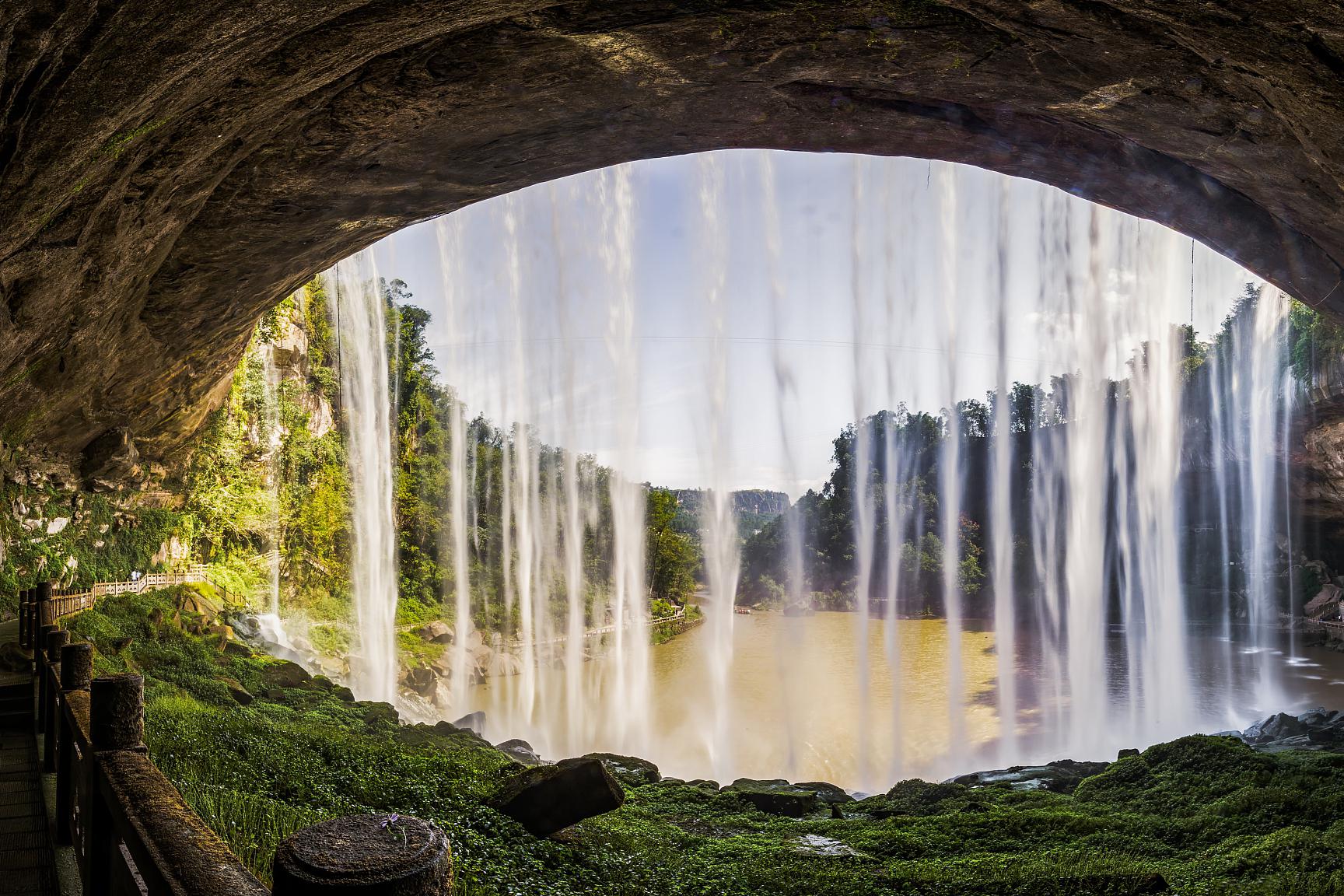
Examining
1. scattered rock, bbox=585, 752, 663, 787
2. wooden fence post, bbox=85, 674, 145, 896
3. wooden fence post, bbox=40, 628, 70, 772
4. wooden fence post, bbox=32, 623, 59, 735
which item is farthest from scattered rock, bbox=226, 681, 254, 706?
wooden fence post, bbox=85, 674, 145, 896

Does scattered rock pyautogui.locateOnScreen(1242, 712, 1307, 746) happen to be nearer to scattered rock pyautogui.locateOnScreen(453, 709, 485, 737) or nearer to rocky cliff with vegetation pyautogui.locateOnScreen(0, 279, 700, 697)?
scattered rock pyautogui.locateOnScreen(453, 709, 485, 737)

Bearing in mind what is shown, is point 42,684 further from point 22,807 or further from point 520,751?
point 520,751

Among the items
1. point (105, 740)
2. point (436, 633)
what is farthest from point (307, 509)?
point (105, 740)

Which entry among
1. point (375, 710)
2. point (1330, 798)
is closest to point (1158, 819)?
point (1330, 798)

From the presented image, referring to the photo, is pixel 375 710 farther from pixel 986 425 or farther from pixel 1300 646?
pixel 986 425

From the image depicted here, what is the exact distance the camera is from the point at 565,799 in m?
7.84

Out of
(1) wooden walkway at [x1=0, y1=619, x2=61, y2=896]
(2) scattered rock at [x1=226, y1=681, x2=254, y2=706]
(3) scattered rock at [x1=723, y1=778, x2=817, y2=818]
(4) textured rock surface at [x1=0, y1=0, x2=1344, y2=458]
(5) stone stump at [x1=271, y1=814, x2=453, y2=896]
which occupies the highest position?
(4) textured rock surface at [x1=0, y1=0, x2=1344, y2=458]

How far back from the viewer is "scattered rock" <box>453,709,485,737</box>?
787 inches

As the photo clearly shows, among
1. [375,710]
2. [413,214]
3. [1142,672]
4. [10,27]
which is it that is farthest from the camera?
[1142,672]

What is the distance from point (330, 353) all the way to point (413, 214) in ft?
79.0

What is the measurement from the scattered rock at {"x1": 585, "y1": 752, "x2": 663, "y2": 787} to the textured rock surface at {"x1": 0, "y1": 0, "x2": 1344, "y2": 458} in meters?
9.67

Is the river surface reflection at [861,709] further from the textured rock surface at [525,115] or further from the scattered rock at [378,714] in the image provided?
the textured rock surface at [525,115]

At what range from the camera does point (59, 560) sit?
18.0 meters

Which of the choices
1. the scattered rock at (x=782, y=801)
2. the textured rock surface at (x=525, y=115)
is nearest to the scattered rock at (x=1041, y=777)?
the scattered rock at (x=782, y=801)
